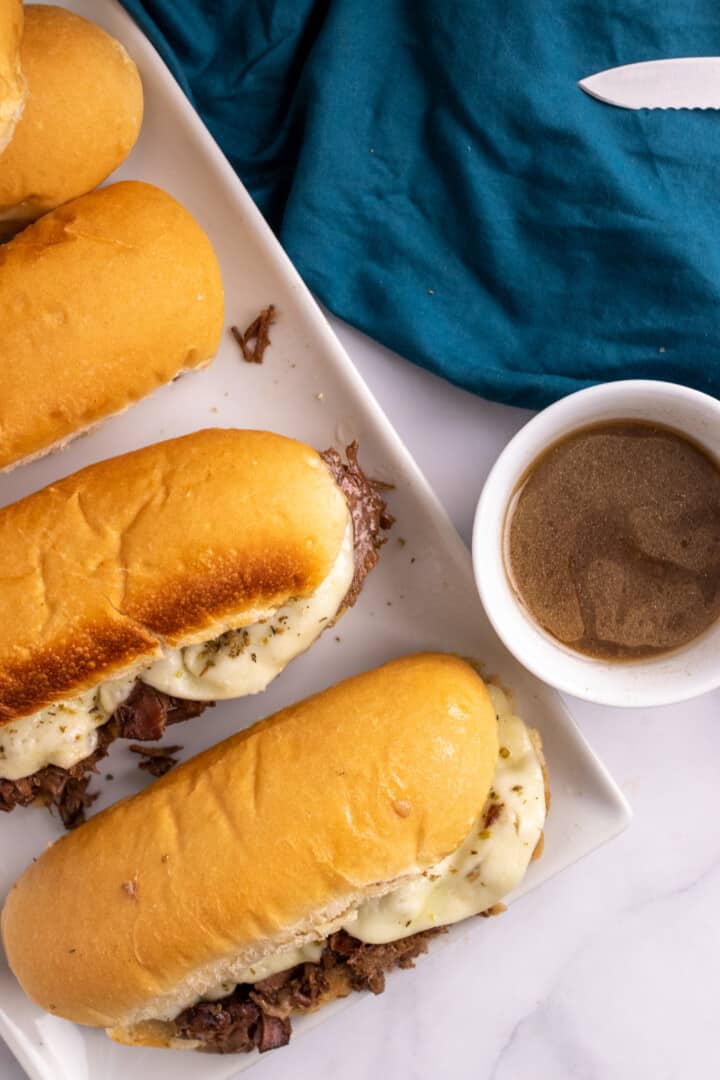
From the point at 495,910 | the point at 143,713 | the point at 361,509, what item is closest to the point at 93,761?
the point at 143,713

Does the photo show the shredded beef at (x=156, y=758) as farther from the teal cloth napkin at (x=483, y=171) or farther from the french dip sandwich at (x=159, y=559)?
the teal cloth napkin at (x=483, y=171)

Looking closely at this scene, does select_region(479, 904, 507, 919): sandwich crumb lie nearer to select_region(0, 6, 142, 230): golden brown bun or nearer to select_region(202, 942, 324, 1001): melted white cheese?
select_region(202, 942, 324, 1001): melted white cheese

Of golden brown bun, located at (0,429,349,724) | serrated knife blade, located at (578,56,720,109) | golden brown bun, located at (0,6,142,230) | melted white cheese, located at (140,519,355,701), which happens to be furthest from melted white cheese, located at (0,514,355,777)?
serrated knife blade, located at (578,56,720,109)

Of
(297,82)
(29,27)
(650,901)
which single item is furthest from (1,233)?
(650,901)

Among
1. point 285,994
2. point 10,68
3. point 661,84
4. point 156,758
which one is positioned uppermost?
point 10,68

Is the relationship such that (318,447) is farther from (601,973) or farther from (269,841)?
(601,973)

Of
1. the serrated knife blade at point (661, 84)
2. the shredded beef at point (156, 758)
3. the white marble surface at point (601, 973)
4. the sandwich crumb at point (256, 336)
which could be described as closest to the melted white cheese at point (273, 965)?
the white marble surface at point (601, 973)

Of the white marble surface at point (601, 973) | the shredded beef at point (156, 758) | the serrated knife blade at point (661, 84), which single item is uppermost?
the serrated knife blade at point (661, 84)
